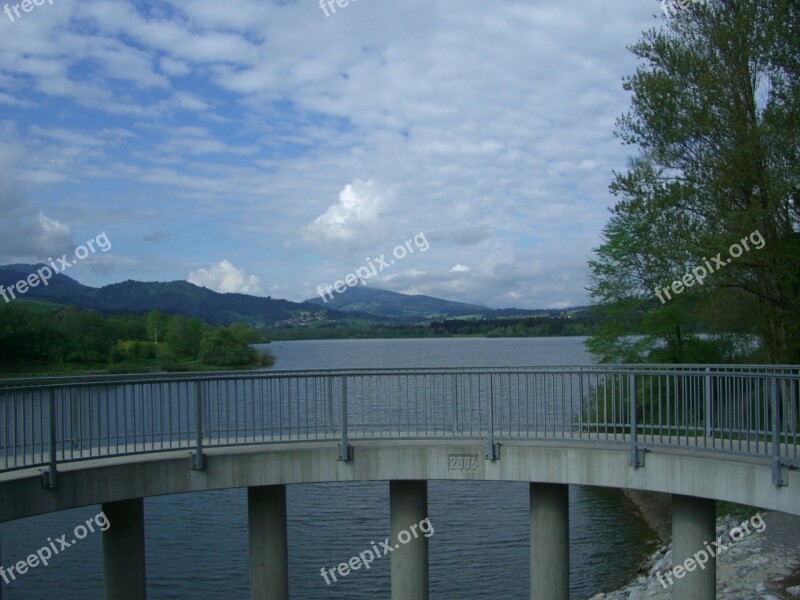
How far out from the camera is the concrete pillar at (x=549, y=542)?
1230cm

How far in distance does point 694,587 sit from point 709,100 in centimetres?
1231

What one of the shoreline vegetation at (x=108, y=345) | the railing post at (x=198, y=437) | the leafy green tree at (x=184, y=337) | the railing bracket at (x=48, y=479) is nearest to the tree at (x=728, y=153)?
the railing post at (x=198, y=437)

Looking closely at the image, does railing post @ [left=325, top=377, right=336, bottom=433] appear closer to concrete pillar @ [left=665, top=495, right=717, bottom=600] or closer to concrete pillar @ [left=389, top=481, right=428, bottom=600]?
concrete pillar @ [left=389, top=481, right=428, bottom=600]

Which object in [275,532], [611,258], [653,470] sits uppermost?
[611,258]

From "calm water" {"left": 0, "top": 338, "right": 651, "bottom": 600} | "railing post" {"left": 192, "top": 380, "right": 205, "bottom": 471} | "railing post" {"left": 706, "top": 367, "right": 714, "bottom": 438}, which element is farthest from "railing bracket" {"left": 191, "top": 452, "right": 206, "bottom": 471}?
"calm water" {"left": 0, "top": 338, "right": 651, "bottom": 600}

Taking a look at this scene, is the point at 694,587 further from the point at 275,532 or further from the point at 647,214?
the point at 647,214

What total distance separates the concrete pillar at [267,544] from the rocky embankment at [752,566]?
671cm

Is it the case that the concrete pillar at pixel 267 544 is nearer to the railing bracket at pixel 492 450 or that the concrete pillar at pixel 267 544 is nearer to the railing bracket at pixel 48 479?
the railing bracket at pixel 48 479

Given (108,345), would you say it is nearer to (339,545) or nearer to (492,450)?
(339,545)

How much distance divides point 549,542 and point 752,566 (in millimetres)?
6373

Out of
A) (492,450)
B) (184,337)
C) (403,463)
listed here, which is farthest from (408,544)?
(184,337)

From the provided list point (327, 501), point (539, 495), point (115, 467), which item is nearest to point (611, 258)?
point (327, 501)

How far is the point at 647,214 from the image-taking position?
20.2 meters

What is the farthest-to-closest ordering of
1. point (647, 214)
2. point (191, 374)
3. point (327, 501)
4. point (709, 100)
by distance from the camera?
point (327, 501)
point (647, 214)
point (709, 100)
point (191, 374)
